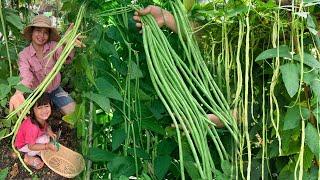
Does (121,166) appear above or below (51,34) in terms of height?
below

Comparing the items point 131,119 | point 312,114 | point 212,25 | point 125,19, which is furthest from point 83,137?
point 312,114

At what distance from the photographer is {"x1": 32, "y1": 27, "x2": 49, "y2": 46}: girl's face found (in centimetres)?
169

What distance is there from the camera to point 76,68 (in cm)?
156

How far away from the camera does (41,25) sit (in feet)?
5.49

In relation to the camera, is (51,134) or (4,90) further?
(51,134)

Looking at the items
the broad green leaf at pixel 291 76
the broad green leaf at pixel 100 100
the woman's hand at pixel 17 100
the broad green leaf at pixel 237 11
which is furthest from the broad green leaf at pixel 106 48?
the broad green leaf at pixel 291 76

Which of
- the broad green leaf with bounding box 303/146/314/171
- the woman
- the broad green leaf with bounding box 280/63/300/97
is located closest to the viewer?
the broad green leaf with bounding box 280/63/300/97

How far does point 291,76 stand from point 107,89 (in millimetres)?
487

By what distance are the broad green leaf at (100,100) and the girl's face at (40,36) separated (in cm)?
31

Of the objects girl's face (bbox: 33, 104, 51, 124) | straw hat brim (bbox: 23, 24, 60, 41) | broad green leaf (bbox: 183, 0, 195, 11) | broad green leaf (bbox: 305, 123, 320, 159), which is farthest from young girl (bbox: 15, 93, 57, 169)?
broad green leaf (bbox: 305, 123, 320, 159)

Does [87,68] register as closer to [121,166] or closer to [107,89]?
[107,89]

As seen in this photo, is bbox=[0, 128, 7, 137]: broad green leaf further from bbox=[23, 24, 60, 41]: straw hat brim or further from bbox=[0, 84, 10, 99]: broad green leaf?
bbox=[23, 24, 60, 41]: straw hat brim

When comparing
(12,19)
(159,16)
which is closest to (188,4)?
(159,16)

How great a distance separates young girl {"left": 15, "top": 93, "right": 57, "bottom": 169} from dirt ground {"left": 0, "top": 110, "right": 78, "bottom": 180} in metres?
0.03
